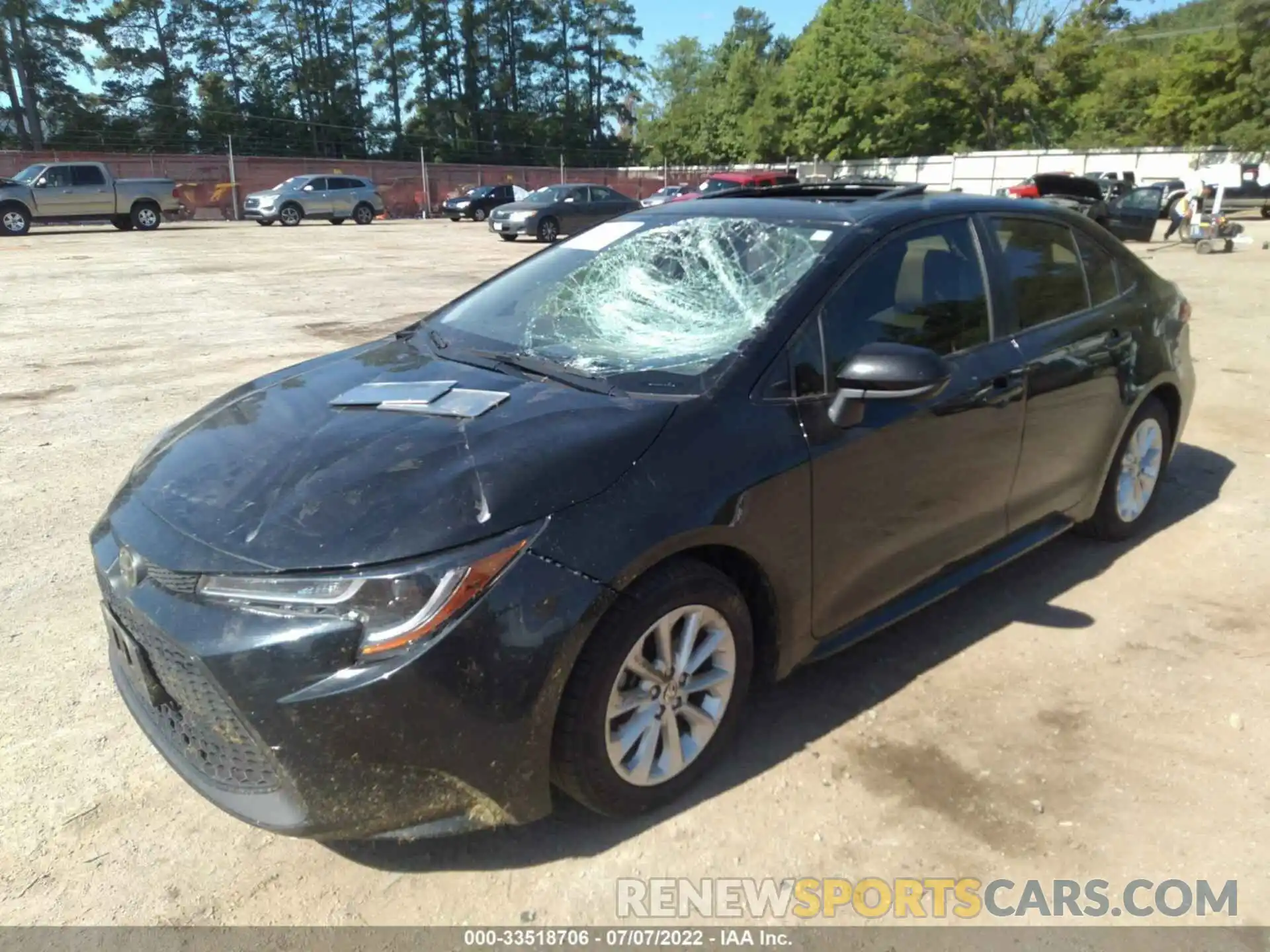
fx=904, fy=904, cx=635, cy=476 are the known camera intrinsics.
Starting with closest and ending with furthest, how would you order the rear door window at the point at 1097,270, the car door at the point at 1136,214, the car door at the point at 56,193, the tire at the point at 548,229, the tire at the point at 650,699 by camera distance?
the tire at the point at 650,699 < the rear door window at the point at 1097,270 < the car door at the point at 1136,214 < the tire at the point at 548,229 < the car door at the point at 56,193

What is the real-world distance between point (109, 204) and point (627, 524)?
29643 millimetres

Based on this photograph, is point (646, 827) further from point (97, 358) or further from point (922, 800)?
point (97, 358)

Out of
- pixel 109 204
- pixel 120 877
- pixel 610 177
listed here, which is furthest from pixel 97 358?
pixel 610 177

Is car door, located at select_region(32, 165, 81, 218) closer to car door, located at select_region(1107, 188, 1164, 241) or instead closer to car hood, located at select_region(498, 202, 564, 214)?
car hood, located at select_region(498, 202, 564, 214)

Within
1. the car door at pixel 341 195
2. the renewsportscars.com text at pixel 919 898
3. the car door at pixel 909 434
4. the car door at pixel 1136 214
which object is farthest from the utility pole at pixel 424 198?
the renewsportscars.com text at pixel 919 898

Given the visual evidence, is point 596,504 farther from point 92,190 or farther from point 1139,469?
point 92,190

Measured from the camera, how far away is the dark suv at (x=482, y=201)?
114ft

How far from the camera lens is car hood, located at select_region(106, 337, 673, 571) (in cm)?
215

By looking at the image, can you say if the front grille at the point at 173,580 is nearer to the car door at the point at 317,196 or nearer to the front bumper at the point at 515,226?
the front bumper at the point at 515,226

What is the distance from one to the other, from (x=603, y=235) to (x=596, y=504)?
5.94 ft

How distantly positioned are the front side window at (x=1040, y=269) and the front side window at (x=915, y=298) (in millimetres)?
230

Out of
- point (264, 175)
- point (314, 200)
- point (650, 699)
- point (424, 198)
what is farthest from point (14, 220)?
point (650, 699)

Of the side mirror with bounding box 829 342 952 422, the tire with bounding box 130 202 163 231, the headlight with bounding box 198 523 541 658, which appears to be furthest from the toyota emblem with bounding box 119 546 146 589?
the tire with bounding box 130 202 163 231

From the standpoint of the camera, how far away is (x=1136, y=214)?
66.5 feet
